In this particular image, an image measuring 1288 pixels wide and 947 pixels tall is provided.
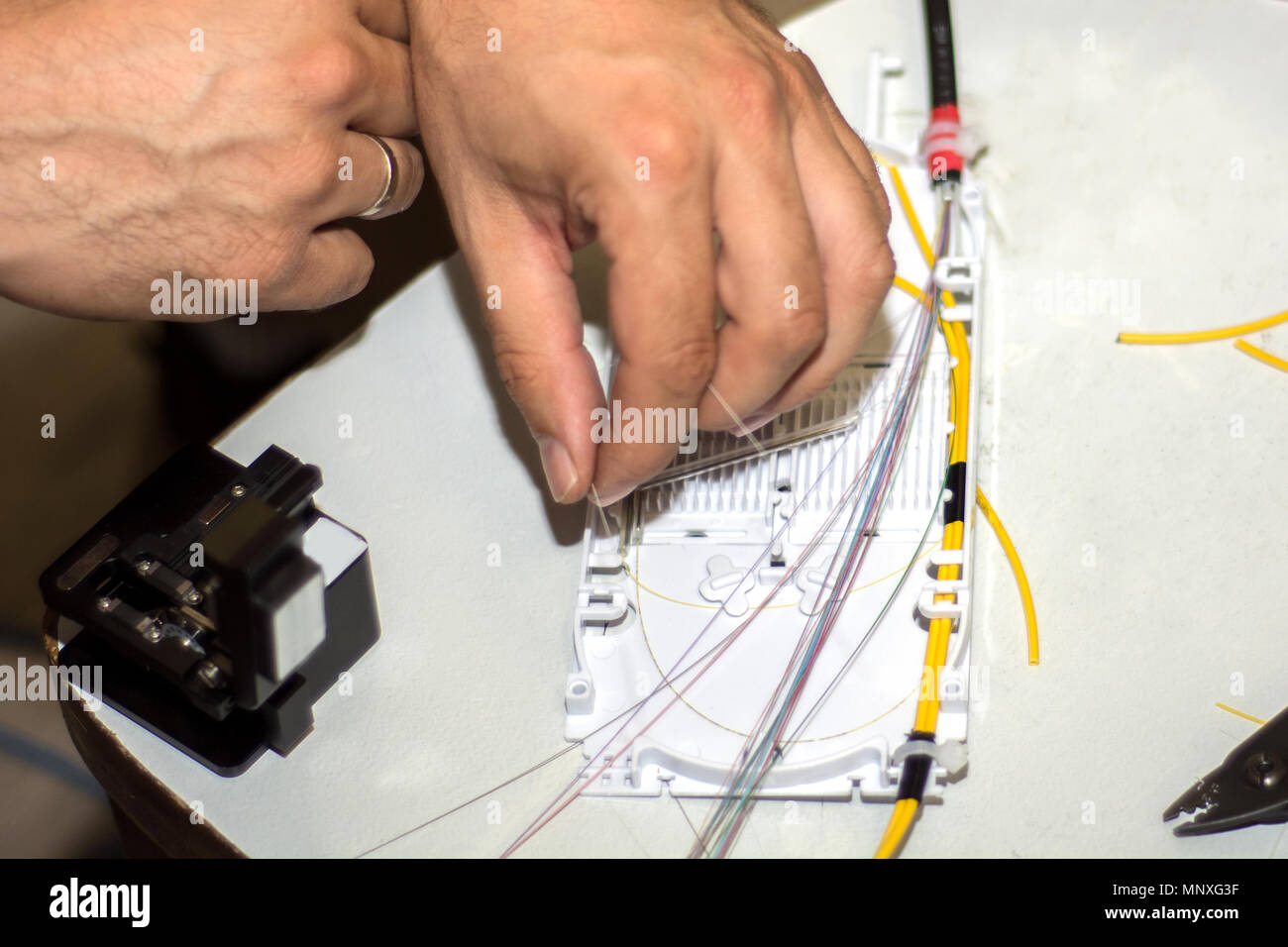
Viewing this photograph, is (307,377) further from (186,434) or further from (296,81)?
(186,434)

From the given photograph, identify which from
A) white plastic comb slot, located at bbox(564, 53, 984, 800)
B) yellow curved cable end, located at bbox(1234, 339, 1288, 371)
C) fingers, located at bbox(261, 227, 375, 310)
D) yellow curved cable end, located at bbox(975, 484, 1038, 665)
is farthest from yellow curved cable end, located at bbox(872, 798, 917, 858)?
fingers, located at bbox(261, 227, 375, 310)

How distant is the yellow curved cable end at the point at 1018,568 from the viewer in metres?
1.04

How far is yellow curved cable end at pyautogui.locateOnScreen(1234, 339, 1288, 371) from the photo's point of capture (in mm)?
1153

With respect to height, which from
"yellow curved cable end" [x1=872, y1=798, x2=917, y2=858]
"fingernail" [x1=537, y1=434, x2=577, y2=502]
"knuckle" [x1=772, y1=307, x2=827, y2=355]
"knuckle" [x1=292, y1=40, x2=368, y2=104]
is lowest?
"yellow curved cable end" [x1=872, y1=798, x2=917, y2=858]

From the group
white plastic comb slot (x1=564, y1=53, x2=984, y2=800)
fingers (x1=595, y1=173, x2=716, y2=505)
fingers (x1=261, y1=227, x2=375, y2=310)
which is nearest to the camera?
fingers (x1=595, y1=173, x2=716, y2=505)

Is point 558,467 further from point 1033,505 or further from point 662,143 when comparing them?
point 1033,505

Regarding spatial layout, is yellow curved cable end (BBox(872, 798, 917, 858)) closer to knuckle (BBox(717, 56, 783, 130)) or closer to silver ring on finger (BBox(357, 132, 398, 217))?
knuckle (BBox(717, 56, 783, 130))

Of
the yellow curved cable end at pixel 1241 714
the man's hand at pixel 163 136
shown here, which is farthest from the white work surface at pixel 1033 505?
the man's hand at pixel 163 136

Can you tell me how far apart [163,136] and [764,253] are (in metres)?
0.52

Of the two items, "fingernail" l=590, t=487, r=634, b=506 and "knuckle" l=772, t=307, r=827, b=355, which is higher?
"knuckle" l=772, t=307, r=827, b=355

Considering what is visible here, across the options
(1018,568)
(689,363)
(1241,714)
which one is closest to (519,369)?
(689,363)

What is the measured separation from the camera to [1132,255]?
1.24 meters

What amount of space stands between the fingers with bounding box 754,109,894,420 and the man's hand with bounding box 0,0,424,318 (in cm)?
40

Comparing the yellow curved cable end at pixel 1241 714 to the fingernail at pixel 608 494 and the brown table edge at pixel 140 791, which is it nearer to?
the fingernail at pixel 608 494
